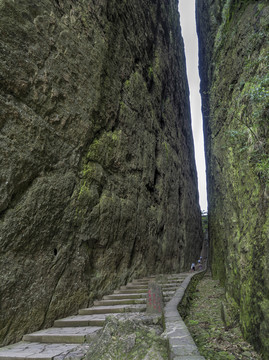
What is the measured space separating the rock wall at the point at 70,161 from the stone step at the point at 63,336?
307mm

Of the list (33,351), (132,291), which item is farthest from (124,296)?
(33,351)

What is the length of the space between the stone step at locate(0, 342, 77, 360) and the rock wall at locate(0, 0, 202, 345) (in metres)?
0.39

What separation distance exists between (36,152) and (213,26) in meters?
15.1

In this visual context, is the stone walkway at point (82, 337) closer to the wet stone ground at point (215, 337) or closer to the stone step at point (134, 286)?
the wet stone ground at point (215, 337)

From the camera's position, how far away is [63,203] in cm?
631

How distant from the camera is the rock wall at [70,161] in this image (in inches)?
204

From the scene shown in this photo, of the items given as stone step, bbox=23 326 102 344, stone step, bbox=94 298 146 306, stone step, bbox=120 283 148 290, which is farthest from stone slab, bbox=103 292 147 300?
stone step, bbox=23 326 102 344

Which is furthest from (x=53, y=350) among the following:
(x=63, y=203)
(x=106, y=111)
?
(x=106, y=111)

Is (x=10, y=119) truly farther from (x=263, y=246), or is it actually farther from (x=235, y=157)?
(x=235, y=157)

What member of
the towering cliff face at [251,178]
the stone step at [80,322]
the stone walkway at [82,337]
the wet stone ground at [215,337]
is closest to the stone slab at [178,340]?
the stone walkway at [82,337]

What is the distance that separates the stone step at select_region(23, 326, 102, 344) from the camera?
14.6ft

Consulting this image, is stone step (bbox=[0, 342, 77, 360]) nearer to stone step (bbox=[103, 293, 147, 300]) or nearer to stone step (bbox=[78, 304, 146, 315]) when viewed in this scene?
stone step (bbox=[78, 304, 146, 315])

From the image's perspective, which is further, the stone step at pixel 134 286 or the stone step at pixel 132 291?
the stone step at pixel 134 286

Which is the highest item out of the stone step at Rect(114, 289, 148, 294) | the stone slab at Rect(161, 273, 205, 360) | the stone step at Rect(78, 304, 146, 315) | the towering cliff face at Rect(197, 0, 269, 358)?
the towering cliff face at Rect(197, 0, 269, 358)
